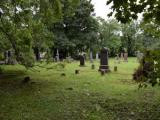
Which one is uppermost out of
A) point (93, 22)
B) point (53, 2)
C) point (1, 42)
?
point (93, 22)

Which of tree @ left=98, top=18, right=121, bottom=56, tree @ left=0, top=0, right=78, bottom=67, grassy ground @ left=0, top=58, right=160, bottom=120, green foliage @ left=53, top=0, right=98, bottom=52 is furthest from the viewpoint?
tree @ left=98, top=18, right=121, bottom=56

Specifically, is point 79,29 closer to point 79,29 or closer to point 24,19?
point 79,29

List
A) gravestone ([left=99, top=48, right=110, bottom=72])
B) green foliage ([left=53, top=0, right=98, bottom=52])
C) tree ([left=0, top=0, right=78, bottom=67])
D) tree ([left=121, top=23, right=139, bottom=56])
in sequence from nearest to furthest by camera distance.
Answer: tree ([left=0, top=0, right=78, bottom=67]), gravestone ([left=99, top=48, right=110, bottom=72]), green foliage ([left=53, top=0, right=98, bottom=52]), tree ([left=121, top=23, right=139, bottom=56])

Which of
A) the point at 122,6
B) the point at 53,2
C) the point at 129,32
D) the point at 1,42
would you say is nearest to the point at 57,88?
the point at 53,2

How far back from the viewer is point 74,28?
45.5 metres

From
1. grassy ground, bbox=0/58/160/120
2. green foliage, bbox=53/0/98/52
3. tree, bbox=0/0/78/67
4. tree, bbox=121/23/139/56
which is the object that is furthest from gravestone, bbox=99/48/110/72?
tree, bbox=121/23/139/56

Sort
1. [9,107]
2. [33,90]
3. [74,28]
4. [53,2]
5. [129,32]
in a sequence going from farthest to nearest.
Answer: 1. [129,32]
2. [74,28]
3. [53,2]
4. [33,90]
5. [9,107]

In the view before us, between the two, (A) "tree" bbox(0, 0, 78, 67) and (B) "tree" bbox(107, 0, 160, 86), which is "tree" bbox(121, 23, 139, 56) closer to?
(A) "tree" bbox(0, 0, 78, 67)

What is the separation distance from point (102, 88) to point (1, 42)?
9023 millimetres

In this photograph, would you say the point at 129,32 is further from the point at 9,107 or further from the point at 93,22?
the point at 9,107

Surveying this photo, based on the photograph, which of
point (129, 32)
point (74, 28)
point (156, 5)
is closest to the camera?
point (156, 5)

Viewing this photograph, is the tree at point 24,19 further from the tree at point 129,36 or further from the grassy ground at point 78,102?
the tree at point 129,36

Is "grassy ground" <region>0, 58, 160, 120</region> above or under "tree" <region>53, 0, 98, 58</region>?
under

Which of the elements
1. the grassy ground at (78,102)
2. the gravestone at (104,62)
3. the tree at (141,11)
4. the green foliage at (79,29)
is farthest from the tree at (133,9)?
the green foliage at (79,29)
